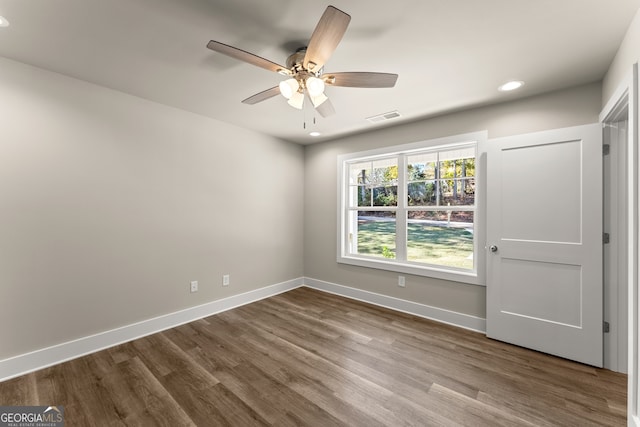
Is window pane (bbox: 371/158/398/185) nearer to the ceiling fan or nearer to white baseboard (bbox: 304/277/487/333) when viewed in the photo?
white baseboard (bbox: 304/277/487/333)

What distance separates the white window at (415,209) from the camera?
3.19 metres

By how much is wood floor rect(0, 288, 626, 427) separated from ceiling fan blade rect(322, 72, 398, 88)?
2.26 m

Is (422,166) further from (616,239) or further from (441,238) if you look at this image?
(616,239)

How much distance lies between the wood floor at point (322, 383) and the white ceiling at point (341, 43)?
254 centimetres

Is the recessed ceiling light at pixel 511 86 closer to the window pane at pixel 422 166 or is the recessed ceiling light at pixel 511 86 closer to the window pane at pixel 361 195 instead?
the window pane at pixel 422 166

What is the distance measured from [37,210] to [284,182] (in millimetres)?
2869

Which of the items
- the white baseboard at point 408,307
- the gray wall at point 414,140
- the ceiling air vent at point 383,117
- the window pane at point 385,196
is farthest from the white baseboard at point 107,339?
the ceiling air vent at point 383,117

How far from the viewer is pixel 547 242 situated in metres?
2.49

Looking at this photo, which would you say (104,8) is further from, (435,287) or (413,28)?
(435,287)

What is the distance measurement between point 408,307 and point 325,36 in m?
3.23

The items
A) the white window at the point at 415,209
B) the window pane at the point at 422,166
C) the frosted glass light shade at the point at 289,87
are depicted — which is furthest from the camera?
the window pane at the point at 422,166

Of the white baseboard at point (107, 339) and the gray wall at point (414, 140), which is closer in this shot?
the white baseboard at point (107, 339)

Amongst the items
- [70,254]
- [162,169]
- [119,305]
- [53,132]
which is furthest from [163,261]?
[53,132]

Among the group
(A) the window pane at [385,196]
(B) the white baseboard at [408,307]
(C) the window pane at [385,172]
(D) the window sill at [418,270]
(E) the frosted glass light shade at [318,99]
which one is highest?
(E) the frosted glass light shade at [318,99]
